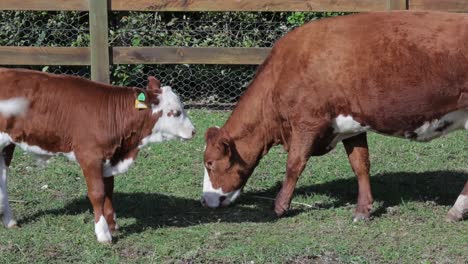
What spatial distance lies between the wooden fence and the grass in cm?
150

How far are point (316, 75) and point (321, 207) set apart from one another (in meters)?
1.30

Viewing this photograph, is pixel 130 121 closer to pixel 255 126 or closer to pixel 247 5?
pixel 255 126

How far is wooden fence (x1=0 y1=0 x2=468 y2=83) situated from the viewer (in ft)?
37.6

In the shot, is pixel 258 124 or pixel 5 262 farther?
pixel 258 124

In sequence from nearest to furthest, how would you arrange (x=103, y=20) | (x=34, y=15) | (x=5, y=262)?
(x=5, y=262), (x=103, y=20), (x=34, y=15)

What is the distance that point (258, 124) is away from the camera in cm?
801

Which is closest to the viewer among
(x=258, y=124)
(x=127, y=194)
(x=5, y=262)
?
(x=5, y=262)

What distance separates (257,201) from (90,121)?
216cm

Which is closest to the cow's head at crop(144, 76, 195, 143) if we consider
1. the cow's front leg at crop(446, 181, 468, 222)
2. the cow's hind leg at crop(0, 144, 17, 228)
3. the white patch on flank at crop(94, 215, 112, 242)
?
the white patch on flank at crop(94, 215, 112, 242)

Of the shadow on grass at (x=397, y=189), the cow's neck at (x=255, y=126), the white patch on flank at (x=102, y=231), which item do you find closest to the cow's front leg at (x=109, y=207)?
the white patch on flank at (x=102, y=231)

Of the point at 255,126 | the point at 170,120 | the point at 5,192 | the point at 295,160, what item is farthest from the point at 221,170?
the point at 5,192

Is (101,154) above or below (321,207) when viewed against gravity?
above

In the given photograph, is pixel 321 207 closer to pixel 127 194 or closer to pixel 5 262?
pixel 127 194

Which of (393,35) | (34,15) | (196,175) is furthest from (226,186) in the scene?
(34,15)
